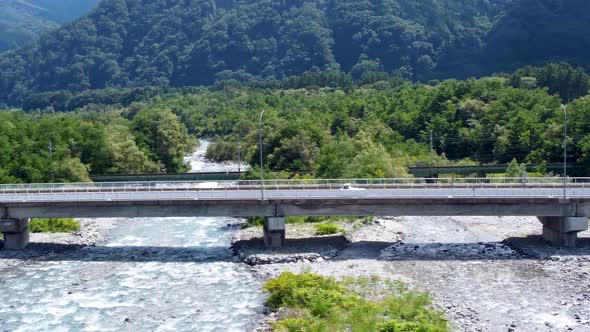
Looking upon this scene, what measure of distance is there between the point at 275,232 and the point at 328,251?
440 centimetres

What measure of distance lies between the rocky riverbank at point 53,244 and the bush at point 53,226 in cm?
87

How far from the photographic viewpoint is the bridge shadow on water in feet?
163

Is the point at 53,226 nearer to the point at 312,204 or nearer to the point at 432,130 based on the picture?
the point at 312,204

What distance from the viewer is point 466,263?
4778cm

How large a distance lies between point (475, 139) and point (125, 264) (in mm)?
64507

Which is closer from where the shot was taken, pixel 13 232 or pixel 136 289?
pixel 136 289

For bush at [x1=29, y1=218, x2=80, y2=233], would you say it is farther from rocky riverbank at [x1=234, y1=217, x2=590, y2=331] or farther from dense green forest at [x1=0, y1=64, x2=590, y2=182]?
dense green forest at [x1=0, y1=64, x2=590, y2=182]

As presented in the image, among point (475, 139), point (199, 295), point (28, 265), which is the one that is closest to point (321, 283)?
point (199, 295)

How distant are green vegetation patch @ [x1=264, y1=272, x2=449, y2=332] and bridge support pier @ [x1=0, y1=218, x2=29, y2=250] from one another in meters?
23.4

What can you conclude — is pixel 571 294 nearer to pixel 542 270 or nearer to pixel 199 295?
pixel 542 270

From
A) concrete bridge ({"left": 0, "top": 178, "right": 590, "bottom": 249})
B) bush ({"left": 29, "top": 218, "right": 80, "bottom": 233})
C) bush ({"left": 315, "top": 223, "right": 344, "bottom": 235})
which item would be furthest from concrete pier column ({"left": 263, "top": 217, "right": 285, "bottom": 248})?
bush ({"left": 29, "top": 218, "right": 80, "bottom": 233})

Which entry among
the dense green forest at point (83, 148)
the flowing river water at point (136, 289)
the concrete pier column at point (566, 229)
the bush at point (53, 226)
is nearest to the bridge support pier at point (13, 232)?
the flowing river water at point (136, 289)

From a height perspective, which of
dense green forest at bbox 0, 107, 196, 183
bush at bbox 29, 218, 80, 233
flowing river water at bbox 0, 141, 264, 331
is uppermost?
dense green forest at bbox 0, 107, 196, 183

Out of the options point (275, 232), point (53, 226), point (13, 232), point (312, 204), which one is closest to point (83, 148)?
point (53, 226)
